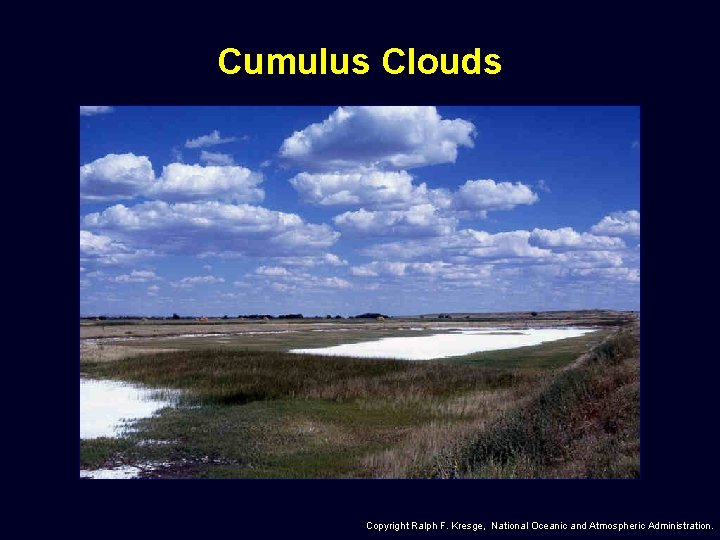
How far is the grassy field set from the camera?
55.5 feet

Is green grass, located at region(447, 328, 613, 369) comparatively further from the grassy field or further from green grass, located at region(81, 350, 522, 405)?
green grass, located at region(81, 350, 522, 405)

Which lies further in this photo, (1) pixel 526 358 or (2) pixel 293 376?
(1) pixel 526 358

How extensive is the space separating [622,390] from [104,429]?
1842 cm

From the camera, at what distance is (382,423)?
24.4 m

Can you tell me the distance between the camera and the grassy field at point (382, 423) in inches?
666

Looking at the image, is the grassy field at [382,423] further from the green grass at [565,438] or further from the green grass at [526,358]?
the green grass at [526,358]

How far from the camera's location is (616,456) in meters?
14.9

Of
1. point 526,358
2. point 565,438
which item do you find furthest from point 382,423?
point 526,358

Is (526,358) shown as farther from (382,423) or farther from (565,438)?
(565,438)

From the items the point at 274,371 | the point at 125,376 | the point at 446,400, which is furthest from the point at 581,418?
the point at 125,376

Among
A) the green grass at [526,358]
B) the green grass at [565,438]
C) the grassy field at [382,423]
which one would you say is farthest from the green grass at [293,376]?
the green grass at [565,438]
